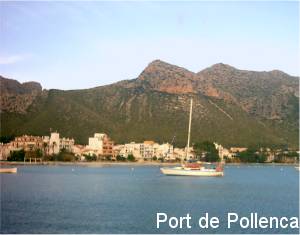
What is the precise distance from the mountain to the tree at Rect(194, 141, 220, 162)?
9.63m

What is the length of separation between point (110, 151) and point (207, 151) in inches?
816

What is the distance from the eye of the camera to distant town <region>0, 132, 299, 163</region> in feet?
379

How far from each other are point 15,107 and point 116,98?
27.0 m

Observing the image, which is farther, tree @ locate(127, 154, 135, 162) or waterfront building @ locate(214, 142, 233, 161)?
waterfront building @ locate(214, 142, 233, 161)

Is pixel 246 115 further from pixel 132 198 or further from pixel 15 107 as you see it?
pixel 132 198

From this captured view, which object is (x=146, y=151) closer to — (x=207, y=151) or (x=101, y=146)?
(x=101, y=146)

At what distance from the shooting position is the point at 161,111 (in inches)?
5768

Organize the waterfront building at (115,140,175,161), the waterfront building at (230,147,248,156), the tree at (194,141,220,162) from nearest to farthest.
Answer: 1. the tree at (194,141,220,162)
2. the waterfront building at (115,140,175,161)
3. the waterfront building at (230,147,248,156)

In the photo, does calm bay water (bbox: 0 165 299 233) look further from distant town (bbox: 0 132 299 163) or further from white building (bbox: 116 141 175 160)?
white building (bbox: 116 141 175 160)

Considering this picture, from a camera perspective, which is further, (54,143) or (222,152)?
(222,152)

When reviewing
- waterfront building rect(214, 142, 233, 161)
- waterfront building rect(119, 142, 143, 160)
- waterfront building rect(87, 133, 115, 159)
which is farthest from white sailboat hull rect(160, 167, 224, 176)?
waterfront building rect(214, 142, 233, 161)

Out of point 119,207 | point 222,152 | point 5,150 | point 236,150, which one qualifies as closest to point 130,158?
point 222,152

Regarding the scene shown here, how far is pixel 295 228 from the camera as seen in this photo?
25.9m

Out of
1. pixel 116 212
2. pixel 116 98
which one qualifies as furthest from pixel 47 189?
pixel 116 98
